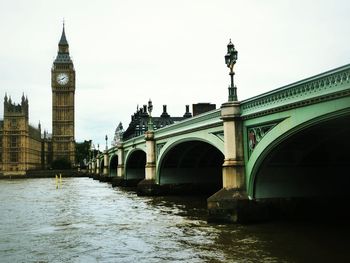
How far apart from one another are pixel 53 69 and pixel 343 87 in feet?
465

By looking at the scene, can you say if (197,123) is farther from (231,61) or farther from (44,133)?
(44,133)

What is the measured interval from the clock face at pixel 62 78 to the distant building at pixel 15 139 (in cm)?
2148

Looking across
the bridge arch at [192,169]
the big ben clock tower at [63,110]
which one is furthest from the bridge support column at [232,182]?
the big ben clock tower at [63,110]

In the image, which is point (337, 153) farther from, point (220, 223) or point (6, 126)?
point (6, 126)

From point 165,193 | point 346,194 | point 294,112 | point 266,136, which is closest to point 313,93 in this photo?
point 294,112

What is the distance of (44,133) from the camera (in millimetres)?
157125

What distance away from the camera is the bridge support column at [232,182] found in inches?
674

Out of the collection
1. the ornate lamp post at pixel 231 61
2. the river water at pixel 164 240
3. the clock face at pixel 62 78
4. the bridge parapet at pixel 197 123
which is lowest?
the river water at pixel 164 240

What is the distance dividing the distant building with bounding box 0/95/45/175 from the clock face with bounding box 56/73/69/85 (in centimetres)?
2148

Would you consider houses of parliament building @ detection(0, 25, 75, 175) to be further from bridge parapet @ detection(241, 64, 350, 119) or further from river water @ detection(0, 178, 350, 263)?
bridge parapet @ detection(241, 64, 350, 119)

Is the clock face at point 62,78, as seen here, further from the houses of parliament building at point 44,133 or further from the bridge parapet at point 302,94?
the bridge parapet at point 302,94

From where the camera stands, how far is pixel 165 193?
3444 cm

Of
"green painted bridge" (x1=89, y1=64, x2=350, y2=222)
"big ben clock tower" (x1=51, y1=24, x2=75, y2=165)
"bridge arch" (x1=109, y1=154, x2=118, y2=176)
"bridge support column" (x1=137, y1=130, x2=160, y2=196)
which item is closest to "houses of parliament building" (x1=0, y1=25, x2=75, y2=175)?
"big ben clock tower" (x1=51, y1=24, x2=75, y2=165)

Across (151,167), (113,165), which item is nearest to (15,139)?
(113,165)
